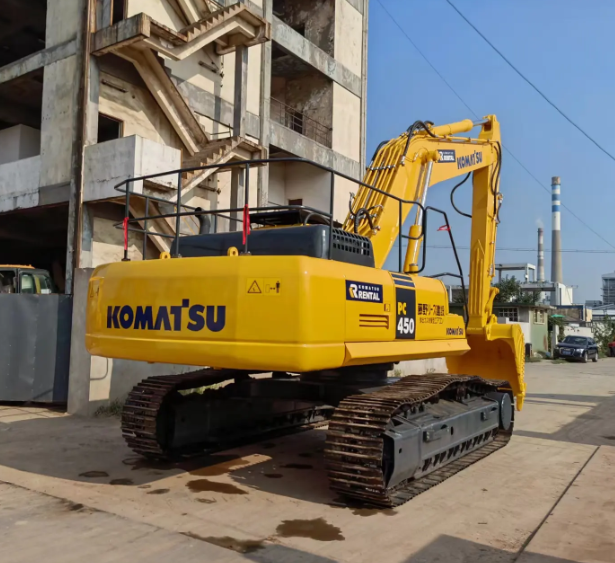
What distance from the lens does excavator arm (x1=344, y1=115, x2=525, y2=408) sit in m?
6.46

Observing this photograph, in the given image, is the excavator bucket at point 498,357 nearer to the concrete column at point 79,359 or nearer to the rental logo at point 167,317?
the rental logo at point 167,317

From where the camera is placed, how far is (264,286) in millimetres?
4652

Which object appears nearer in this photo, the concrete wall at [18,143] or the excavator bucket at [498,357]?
the excavator bucket at [498,357]

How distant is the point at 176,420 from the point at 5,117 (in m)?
16.5

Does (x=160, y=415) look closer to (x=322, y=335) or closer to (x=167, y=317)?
(x=167, y=317)

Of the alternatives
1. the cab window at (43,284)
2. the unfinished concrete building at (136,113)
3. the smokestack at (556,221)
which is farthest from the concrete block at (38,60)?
the smokestack at (556,221)

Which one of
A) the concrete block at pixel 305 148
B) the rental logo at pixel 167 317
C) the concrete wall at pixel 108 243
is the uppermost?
the concrete block at pixel 305 148

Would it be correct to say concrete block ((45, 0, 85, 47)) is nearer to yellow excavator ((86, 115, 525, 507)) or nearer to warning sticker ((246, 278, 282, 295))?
yellow excavator ((86, 115, 525, 507))

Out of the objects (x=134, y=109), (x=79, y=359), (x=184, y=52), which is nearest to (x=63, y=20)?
A: (x=134, y=109)

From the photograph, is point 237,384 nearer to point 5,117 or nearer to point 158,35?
point 158,35

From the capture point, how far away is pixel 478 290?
337 inches

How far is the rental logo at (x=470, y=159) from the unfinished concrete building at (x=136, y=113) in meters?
5.04

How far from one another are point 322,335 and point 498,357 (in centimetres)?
483

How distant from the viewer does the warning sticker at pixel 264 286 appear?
4611mm
